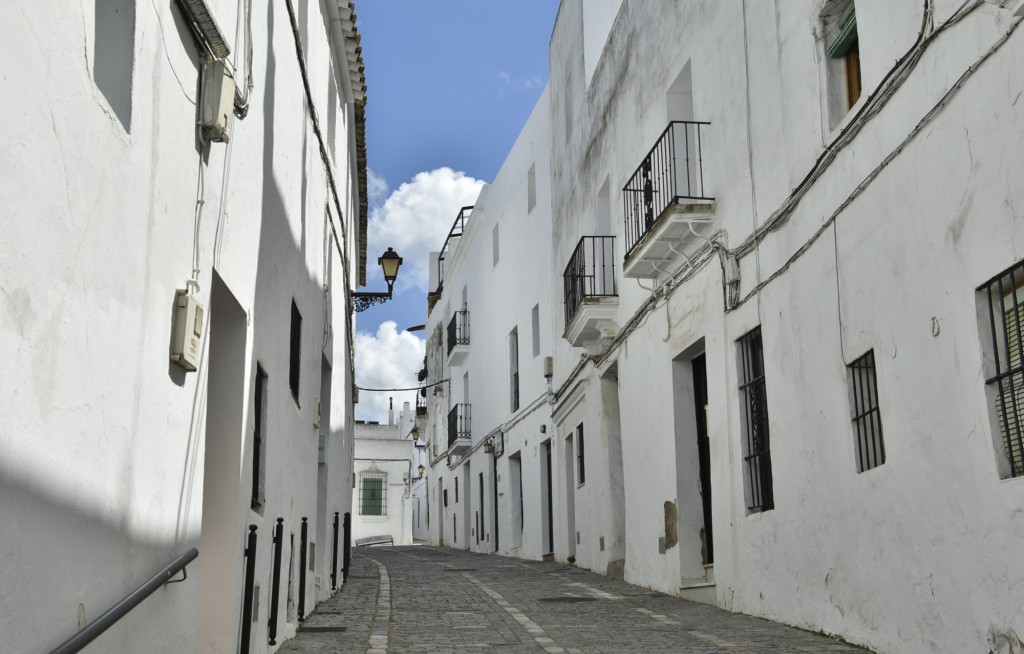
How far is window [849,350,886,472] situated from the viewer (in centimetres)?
775

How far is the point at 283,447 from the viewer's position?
8.27m

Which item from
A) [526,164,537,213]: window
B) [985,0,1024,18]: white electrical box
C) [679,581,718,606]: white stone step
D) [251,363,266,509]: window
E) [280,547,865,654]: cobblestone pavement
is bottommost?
[280,547,865,654]: cobblestone pavement

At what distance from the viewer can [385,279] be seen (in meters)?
18.0

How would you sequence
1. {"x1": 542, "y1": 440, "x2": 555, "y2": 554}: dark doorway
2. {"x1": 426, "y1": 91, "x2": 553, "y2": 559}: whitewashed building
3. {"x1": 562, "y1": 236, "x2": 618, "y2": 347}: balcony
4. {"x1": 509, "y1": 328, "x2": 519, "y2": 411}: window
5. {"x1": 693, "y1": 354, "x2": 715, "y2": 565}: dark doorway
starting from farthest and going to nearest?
{"x1": 509, "y1": 328, "x2": 519, "y2": 411}: window → {"x1": 426, "y1": 91, "x2": 553, "y2": 559}: whitewashed building → {"x1": 542, "y1": 440, "x2": 555, "y2": 554}: dark doorway → {"x1": 562, "y1": 236, "x2": 618, "y2": 347}: balcony → {"x1": 693, "y1": 354, "x2": 715, "y2": 565}: dark doorway

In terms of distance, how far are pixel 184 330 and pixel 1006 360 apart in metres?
4.19

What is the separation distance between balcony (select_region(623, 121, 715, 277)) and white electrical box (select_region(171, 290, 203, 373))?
7101 millimetres

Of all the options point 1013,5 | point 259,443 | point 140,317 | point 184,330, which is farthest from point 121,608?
point 1013,5

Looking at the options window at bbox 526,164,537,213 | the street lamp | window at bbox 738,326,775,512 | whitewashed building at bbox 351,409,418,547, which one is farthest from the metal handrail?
whitewashed building at bbox 351,409,418,547

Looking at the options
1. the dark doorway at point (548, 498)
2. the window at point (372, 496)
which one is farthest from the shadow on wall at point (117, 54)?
the window at point (372, 496)

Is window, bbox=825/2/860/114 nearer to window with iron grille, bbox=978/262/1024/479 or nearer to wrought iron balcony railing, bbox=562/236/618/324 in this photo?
window with iron grille, bbox=978/262/1024/479

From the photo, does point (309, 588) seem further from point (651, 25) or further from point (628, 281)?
point (651, 25)

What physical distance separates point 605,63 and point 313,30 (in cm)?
700

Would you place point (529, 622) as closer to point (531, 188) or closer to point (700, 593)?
point (700, 593)

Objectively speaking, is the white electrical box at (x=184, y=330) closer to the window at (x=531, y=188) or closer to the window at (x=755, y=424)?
the window at (x=755, y=424)
